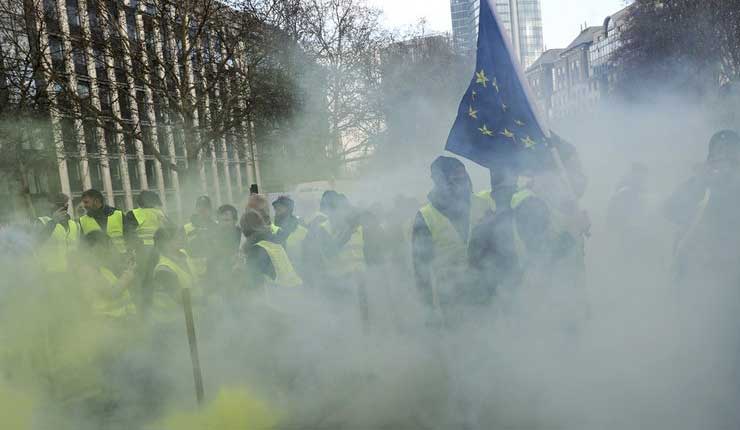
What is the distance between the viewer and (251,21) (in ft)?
36.0

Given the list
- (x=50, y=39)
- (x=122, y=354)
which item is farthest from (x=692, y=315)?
(x=50, y=39)

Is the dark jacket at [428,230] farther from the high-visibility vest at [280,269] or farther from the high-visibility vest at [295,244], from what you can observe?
the high-visibility vest at [295,244]

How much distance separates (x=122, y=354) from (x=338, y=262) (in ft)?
5.05

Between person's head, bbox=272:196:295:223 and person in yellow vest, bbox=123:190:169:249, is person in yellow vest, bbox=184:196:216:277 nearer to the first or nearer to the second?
person in yellow vest, bbox=123:190:169:249

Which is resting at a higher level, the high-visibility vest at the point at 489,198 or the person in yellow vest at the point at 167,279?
the high-visibility vest at the point at 489,198

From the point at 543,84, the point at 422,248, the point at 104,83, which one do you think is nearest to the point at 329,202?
the point at 422,248

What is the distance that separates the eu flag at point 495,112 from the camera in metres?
3.38

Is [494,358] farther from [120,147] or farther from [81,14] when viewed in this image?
[120,147]

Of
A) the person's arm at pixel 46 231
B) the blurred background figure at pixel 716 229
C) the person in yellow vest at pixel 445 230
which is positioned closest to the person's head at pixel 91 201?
the person's arm at pixel 46 231

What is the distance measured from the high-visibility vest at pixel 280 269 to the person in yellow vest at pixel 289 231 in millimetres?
649

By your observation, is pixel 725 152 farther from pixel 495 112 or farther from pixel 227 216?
pixel 227 216

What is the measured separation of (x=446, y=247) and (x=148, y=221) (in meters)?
2.66

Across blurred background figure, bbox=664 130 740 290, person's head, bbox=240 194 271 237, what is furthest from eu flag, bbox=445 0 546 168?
person's head, bbox=240 194 271 237

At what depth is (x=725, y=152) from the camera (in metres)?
3.59
